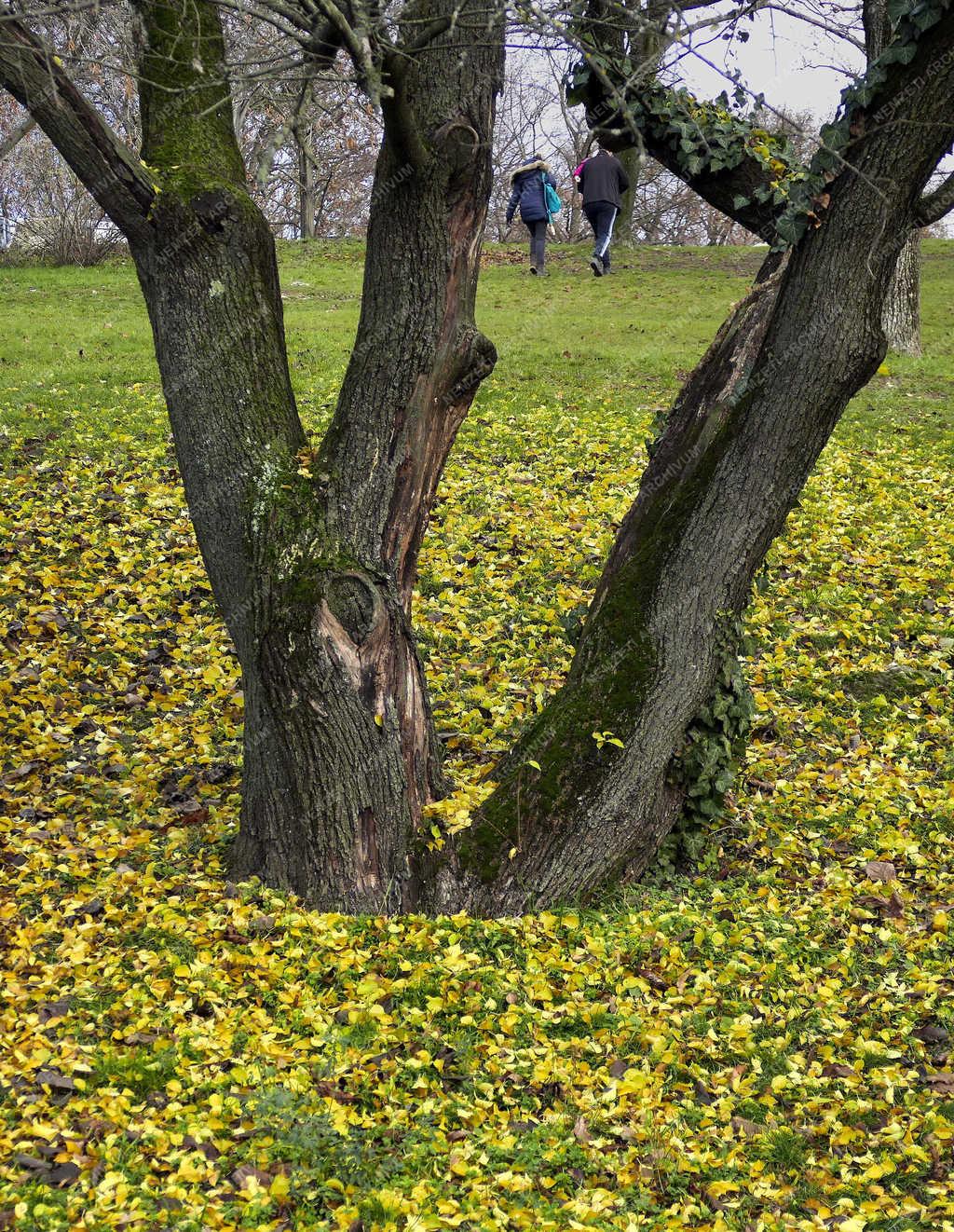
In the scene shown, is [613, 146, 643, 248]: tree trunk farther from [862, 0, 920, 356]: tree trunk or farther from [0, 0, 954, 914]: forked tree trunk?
[0, 0, 954, 914]: forked tree trunk

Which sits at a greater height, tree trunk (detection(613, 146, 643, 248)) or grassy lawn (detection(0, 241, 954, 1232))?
tree trunk (detection(613, 146, 643, 248))

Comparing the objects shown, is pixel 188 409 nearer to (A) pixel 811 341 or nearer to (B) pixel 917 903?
(A) pixel 811 341

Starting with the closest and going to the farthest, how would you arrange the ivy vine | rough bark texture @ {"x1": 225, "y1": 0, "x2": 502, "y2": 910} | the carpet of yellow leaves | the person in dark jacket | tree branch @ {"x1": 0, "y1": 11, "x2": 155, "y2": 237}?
the carpet of yellow leaves, tree branch @ {"x1": 0, "y1": 11, "x2": 155, "y2": 237}, rough bark texture @ {"x1": 225, "y1": 0, "x2": 502, "y2": 910}, the ivy vine, the person in dark jacket

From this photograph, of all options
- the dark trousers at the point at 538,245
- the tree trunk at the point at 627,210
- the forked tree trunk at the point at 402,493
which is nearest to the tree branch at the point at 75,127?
the forked tree trunk at the point at 402,493

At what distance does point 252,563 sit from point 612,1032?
2.46m

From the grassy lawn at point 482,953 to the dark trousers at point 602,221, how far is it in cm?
967

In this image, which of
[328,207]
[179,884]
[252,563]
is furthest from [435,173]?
[328,207]

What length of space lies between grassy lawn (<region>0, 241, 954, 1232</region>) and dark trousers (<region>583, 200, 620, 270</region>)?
9.67m

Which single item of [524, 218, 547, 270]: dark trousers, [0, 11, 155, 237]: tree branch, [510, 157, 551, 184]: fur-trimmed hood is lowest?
[0, 11, 155, 237]: tree branch

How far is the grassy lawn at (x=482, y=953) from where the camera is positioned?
3.53 meters

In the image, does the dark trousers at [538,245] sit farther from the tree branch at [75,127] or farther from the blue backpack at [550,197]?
the tree branch at [75,127]

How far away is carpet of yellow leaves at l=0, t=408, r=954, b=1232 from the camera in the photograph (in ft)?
11.5

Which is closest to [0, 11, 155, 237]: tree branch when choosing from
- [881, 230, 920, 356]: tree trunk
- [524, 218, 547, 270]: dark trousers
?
[881, 230, 920, 356]: tree trunk

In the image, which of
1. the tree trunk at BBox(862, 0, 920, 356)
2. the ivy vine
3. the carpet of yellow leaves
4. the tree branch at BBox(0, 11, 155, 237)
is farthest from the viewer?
the tree trunk at BBox(862, 0, 920, 356)
